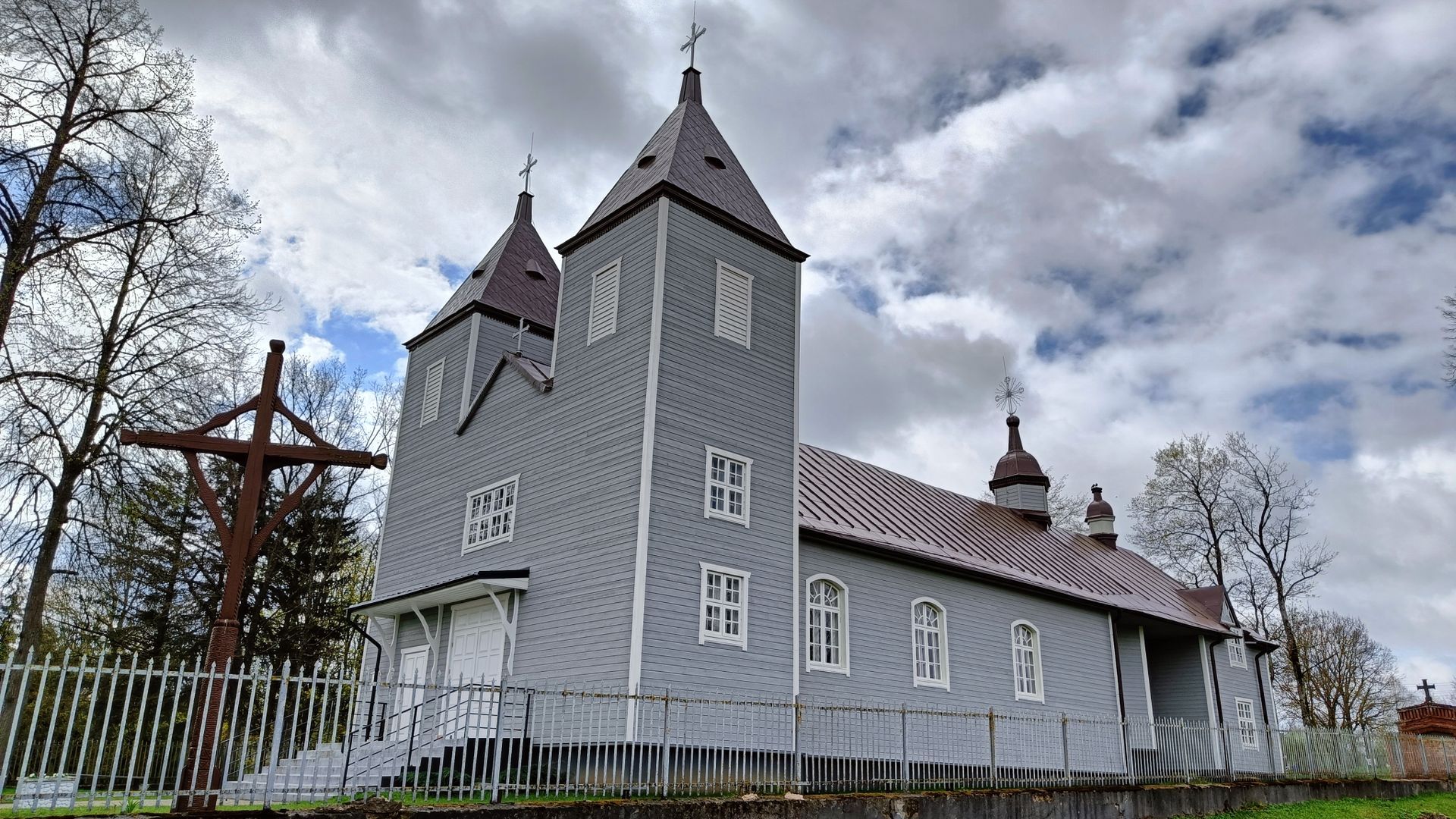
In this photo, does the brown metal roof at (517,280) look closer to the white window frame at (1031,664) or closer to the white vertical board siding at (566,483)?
the white vertical board siding at (566,483)

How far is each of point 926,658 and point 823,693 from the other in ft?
11.7

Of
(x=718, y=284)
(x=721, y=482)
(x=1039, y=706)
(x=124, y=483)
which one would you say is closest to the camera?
(x=124, y=483)

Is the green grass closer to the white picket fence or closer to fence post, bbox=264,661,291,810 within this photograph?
the white picket fence

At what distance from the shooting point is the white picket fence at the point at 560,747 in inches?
337

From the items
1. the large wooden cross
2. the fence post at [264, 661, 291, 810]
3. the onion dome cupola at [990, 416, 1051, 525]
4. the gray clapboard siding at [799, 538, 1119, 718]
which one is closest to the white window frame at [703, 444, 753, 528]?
the gray clapboard siding at [799, 538, 1119, 718]

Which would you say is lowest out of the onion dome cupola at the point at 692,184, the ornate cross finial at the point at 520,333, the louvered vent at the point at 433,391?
the louvered vent at the point at 433,391

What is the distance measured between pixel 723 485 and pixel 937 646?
6.94m

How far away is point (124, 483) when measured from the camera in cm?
1584

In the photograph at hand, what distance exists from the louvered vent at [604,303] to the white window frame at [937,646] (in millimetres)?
8418

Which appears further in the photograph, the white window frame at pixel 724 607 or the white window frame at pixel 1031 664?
the white window frame at pixel 1031 664

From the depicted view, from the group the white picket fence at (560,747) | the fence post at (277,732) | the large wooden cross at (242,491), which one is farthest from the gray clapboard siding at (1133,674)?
the fence post at (277,732)

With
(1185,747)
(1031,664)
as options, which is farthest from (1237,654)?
(1185,747)

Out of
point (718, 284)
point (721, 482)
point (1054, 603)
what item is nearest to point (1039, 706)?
point (1054, 603)

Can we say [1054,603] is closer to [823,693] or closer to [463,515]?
[823,693]
